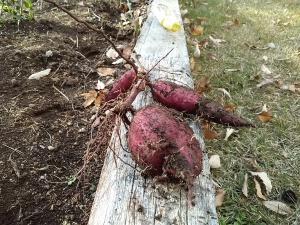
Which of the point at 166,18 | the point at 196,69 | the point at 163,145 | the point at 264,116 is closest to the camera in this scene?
the point at 163,145

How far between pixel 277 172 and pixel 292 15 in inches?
118

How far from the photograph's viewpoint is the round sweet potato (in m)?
1.21

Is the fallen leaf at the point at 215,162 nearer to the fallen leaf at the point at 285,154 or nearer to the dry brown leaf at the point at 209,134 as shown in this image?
the dry brown leaf at the point at 209,134

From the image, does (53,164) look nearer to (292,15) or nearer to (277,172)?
(277,172)

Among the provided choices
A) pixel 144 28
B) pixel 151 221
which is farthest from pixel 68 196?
pixel 144 28

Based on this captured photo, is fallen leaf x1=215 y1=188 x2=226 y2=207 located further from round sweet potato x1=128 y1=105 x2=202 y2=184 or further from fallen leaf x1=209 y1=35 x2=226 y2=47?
fallen leaf x1=209 y1=35 x2=226 y2=47

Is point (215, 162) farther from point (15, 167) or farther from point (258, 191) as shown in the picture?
point (15, 167)

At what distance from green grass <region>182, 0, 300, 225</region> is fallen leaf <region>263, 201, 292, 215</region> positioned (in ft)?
0.07

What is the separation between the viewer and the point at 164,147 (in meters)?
1.25

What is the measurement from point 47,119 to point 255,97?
1.66 m

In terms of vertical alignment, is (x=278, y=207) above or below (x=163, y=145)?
below

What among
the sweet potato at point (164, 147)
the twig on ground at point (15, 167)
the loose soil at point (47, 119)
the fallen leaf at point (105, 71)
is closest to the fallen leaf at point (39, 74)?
the loose soil at point (47, 119)

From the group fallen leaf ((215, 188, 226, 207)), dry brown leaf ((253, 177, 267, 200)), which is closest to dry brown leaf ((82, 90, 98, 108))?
fallen leaf ((215, 188, 226, 207))

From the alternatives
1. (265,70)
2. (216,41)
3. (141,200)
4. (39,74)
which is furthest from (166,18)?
(141,200)
